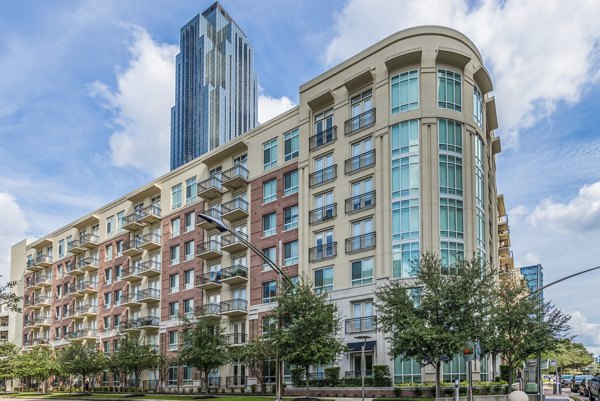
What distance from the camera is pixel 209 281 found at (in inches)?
2103

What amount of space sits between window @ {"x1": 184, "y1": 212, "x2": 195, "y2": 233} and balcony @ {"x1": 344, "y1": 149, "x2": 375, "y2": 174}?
19372 mm

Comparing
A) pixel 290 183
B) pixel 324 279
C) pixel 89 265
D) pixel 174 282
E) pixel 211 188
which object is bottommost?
pixel 324 279

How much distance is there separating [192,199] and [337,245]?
1989 cm

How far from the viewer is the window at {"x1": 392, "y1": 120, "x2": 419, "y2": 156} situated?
42000 millimetres

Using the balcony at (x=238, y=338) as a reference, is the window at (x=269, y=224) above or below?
above

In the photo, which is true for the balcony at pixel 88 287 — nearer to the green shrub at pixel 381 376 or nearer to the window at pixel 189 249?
the window at pixel 189 249

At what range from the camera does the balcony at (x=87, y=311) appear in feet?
233

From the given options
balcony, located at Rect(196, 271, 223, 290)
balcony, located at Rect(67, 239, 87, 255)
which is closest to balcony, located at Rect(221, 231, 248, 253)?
balcony, located at Rect(196, 271, 223, 290)

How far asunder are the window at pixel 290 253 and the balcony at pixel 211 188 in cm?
994

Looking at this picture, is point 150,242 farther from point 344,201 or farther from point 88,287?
point 344,201

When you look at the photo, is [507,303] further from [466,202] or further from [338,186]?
[338,186]

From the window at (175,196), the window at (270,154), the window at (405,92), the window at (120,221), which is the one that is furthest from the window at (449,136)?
the window at (120,221)

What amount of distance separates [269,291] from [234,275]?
12.9ft

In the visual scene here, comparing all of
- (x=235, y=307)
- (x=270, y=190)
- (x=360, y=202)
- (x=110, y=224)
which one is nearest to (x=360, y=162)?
(x=360, y=202)
